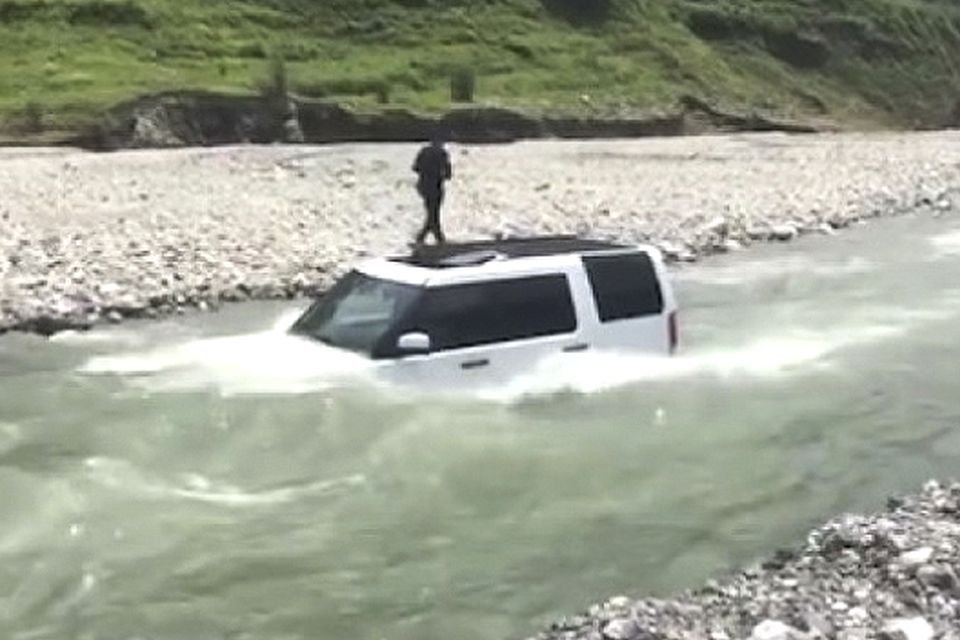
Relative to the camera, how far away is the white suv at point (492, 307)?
1748 centimetres

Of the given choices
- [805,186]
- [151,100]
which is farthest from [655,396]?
[151,100]

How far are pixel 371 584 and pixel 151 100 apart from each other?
52.3 metres

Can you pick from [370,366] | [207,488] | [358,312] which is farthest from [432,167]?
[207,488]

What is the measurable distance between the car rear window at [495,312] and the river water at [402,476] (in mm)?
557

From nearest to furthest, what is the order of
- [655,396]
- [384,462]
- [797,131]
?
[384,462] → [655,396] → [797,131]

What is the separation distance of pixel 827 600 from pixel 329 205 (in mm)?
27607

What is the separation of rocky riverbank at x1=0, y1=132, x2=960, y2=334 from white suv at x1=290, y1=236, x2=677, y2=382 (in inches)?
301

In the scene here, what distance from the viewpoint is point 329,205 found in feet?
125

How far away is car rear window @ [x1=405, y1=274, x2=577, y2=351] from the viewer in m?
17.5

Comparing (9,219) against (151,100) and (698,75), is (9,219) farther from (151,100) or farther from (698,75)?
(698,75)

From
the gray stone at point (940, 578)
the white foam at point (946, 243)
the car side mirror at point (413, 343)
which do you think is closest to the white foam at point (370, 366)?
the car side mirror at point (413, 343)

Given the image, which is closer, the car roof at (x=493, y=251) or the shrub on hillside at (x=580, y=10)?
the car roof at (x=493, y=251)

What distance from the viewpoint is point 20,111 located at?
62.6m

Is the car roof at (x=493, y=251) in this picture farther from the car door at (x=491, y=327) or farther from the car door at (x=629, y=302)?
the car door at (x=491, y=327)
